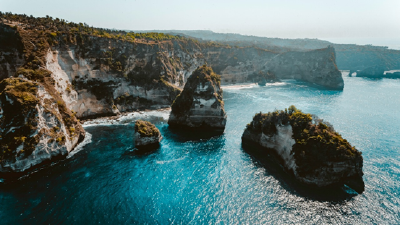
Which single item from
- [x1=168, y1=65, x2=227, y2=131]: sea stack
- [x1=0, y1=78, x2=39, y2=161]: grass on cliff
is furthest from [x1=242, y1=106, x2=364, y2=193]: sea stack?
[x1=0, y1=78, x2=39, y2=161]: grass on cliff

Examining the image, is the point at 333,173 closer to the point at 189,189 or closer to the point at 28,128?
the point at 189,189

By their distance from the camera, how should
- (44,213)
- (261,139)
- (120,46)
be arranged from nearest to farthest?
(44,213), (261,139), (120,46)

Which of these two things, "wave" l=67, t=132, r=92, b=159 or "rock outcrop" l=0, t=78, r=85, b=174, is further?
"wave" l=67, t=132, r=92, b=159

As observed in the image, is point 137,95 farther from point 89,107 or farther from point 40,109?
point 40,109

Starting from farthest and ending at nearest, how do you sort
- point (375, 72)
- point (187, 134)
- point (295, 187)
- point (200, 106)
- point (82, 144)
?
point (375, 72) < point (200, 106) < point (187, 134) < point (82, 144) < point (295, 187)

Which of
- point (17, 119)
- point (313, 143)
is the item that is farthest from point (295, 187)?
point (17, 119)

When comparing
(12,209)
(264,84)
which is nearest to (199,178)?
(12,209)

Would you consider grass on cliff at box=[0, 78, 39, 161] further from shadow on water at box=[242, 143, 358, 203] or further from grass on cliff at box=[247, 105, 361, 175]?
grass on cliff at box=[247, 105, 361, 175]
